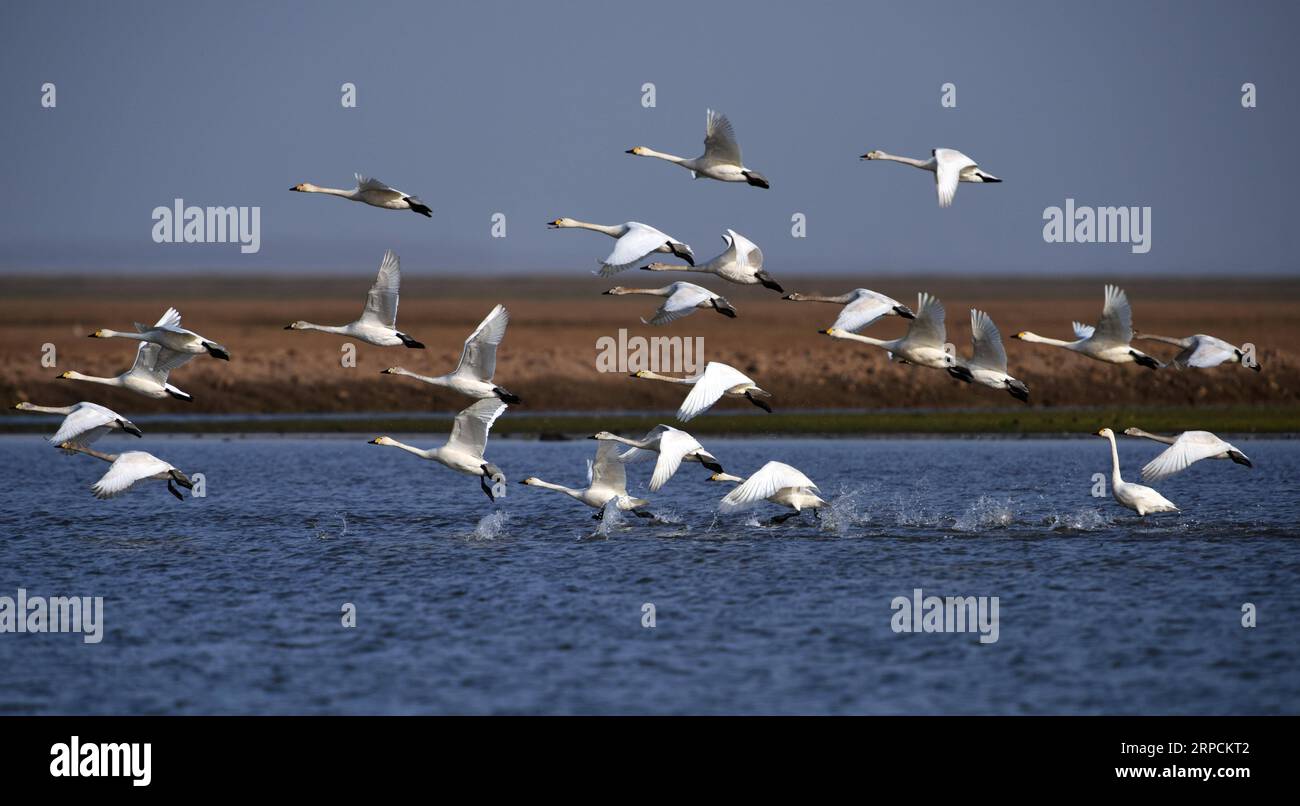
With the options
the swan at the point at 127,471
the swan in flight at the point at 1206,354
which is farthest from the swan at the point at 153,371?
the swan in flight at the point at 1206,354

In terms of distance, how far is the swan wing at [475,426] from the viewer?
23891mm

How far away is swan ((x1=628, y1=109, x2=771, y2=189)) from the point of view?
2256 cm

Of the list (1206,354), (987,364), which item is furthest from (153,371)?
(1206,354)

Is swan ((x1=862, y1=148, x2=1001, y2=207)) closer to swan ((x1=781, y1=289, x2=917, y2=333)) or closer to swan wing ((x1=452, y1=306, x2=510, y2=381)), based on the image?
swan ((x1=781, y1=289, x2=917, y2=333))

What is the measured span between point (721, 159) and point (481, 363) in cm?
445

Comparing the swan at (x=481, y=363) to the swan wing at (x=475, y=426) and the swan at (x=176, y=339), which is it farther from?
the swan at (x=176, y=339)

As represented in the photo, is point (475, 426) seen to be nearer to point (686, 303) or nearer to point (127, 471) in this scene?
point (686, 303)

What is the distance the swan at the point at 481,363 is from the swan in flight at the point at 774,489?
342 centimetres

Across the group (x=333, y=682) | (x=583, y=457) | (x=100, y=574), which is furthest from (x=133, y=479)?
(x=583, y=457)

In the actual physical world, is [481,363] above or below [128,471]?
above

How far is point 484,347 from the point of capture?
2217 centimetres

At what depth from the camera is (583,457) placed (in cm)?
4716

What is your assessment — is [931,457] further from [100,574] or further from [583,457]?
[100,574]
